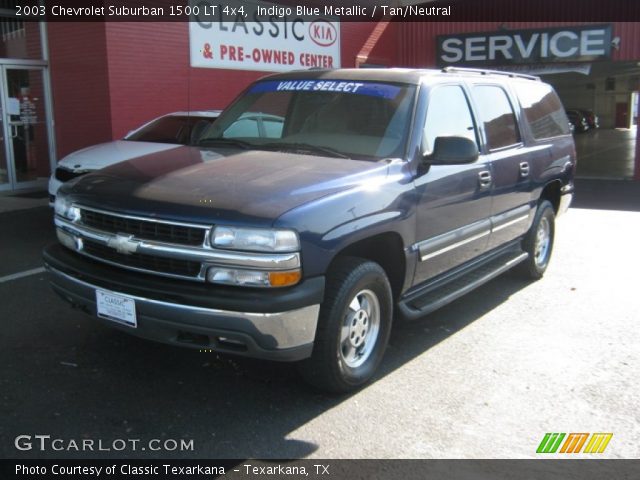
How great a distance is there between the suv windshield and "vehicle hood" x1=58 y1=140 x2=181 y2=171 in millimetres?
2549

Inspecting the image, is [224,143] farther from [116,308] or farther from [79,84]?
[79,84]

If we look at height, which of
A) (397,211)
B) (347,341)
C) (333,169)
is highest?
(333,169)

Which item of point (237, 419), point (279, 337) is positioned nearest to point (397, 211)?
point (279, 337)

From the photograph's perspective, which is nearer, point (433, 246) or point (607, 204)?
point (433, 246)

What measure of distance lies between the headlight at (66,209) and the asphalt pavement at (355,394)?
958 mm

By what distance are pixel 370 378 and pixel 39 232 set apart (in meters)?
5.74

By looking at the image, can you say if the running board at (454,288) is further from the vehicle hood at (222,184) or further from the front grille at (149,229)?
the front grille at (149,229)

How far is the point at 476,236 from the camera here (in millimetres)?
4883

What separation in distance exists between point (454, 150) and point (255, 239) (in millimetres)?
1605

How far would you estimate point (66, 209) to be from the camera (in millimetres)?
3910

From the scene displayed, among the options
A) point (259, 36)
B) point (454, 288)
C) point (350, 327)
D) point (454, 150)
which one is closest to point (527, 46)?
point (259, 36)

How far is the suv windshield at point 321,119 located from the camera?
425 cm

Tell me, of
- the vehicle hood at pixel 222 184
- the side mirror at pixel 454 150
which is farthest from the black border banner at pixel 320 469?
the side mirror at pixel 454 150

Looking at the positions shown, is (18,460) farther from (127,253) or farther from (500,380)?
(500,380)
